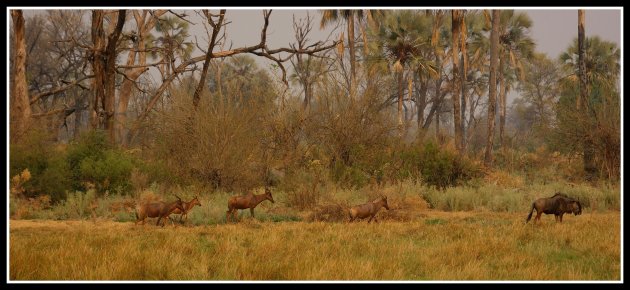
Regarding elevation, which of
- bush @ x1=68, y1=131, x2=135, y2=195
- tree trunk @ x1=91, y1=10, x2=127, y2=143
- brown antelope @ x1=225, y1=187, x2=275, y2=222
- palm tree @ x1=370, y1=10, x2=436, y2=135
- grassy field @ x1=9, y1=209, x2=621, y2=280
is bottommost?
grassy field @ x1=9, y1=209, x2=621, y2=280

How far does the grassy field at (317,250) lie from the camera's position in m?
6.71

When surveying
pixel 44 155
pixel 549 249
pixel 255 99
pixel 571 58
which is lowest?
pixel 549 249

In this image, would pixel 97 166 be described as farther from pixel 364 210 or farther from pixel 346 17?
pixel 346 17

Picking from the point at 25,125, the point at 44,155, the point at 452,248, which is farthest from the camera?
the point at 25,125

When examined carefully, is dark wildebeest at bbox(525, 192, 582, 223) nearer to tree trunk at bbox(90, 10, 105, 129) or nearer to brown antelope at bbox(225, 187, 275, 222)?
brown antelope at bbox(225, 187, 275, 222)

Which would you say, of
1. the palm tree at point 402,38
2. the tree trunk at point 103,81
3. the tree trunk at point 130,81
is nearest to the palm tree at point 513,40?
the palm tree at point 402,38

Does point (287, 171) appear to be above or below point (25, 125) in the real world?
below

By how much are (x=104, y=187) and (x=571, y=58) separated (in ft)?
111

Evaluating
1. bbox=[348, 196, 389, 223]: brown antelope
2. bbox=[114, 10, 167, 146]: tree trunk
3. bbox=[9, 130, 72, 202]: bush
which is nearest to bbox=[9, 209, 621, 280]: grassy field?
bbox=[348, 196, 389, 223]: brown antelope

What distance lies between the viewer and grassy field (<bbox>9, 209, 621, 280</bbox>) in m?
6.71

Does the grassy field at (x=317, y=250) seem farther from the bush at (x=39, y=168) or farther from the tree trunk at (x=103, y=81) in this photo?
the tree trunk at (x=103, y=81)

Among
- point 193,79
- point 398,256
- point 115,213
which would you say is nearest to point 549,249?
point 398,256

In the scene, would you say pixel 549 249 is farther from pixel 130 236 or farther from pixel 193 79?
pixel 193 79

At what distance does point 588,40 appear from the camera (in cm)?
3812
